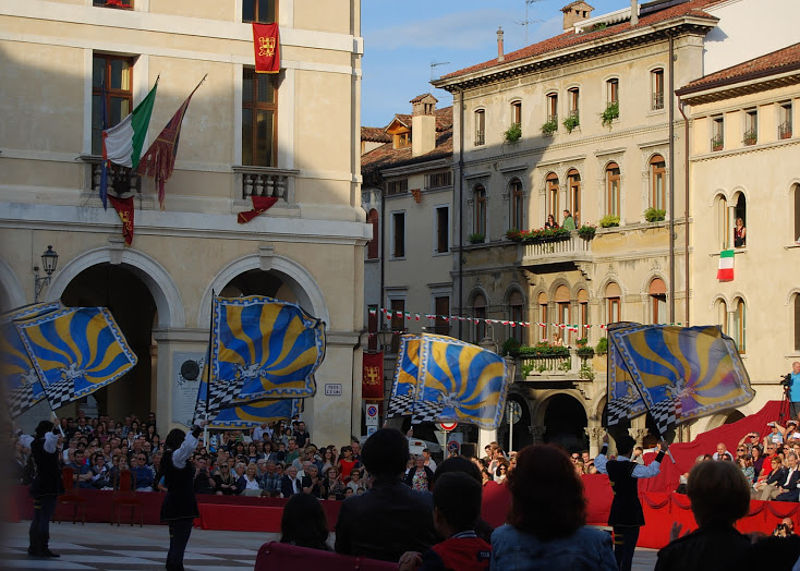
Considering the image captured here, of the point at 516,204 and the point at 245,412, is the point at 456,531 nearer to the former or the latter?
the point at 245,412

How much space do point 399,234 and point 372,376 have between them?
97.9 ft

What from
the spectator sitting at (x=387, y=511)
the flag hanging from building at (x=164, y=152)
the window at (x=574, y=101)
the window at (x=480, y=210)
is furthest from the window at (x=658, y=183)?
the spectator sitting at (x=387, y=511)

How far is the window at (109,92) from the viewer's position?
31.0 m

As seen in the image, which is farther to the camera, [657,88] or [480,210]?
[480,210]

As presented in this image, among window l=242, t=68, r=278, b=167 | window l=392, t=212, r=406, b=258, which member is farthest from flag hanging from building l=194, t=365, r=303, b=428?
window l=392, t=212, r=406, b=258

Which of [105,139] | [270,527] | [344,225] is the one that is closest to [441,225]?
[344,225]

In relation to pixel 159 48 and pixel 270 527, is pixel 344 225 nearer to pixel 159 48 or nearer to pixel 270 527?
pixel 159 48

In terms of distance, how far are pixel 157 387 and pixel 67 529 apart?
875cm

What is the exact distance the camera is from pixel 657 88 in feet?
167

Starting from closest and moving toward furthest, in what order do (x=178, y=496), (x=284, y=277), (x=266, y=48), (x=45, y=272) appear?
(x=178, y=496) < (x=45, y=272) < (x=266, y=48) < (x=284, y=277)

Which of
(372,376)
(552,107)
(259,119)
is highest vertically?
(552,107)

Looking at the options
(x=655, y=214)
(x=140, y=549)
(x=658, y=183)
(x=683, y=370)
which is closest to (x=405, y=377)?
(x=683, y=370)

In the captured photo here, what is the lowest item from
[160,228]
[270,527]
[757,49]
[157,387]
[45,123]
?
[270,527]

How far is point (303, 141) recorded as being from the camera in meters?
32.8
